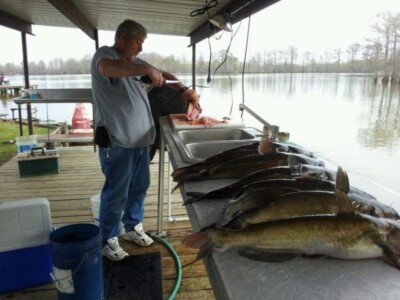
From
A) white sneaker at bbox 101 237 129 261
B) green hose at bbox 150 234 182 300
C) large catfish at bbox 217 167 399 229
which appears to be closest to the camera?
large catfish at bbox 217 167 399 229

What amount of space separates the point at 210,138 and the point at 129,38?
3.57 feet

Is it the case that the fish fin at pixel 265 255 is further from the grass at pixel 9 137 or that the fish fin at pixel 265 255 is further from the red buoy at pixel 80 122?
the red buoy at pixel 80 122

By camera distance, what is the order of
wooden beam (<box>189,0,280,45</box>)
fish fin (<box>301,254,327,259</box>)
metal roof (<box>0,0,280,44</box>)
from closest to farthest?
fish fin (<box>301,254,327,259</box>) → wooden beam (<box>189,0,280,45</box>) → metal roof (<box>0,0,280,44</box>)

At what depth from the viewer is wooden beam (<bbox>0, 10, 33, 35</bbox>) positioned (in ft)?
15.8

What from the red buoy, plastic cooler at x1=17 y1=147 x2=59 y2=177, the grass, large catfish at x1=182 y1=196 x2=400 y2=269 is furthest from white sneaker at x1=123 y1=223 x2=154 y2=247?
the red buoy

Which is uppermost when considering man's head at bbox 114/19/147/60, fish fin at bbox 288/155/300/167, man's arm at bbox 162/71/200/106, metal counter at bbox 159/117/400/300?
man's head at bbox 114/19/147/60

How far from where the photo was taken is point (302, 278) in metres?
0.76

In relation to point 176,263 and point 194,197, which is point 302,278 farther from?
point 176,263

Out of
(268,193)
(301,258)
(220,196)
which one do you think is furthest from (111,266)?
(301,258)

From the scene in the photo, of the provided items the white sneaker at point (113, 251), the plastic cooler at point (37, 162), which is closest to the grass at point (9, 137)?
the plastic cooler at point (37, 162)

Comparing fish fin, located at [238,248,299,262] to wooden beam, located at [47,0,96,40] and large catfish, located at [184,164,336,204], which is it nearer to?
large catfish, located at [184,164,336,204]

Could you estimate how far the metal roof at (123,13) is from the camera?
11.6 feet

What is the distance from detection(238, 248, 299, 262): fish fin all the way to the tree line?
300 cm

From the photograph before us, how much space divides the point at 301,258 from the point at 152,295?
1.67 m
